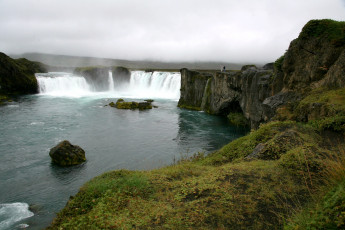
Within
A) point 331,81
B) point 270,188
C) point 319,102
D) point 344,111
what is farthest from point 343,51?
point 270,188

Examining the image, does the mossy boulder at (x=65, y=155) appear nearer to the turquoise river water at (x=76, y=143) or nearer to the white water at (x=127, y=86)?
the turquoise river water at (x=76, y=143)

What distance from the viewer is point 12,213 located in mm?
11023

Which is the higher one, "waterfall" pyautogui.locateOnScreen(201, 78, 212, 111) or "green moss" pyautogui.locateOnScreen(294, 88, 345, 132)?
"green moss" pyautogui.locateOnScreen(294, 88, 345, 132)

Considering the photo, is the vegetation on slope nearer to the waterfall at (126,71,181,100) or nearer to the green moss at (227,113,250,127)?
the green moss at (227,113,250,127)

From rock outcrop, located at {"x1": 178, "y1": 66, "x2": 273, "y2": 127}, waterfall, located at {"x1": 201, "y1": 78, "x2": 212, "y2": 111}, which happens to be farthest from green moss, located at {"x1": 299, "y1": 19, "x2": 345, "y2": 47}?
waterfall, located at {"x1": 201, "y1": 78, "x2": 212, "y2": 111}

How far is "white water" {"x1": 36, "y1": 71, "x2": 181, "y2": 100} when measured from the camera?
5231 cm

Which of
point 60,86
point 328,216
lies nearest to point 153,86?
point 60,86

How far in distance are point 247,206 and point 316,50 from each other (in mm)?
12759

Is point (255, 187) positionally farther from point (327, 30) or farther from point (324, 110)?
point (327, 30)

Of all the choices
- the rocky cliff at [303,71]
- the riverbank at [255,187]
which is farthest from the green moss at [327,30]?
the riverbank at [255,187]

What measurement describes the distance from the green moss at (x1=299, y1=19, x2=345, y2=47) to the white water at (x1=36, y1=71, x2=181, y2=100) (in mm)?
35521

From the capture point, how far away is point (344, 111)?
373 inches

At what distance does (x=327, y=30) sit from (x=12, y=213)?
18.6 m

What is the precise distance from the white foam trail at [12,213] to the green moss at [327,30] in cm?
1743
